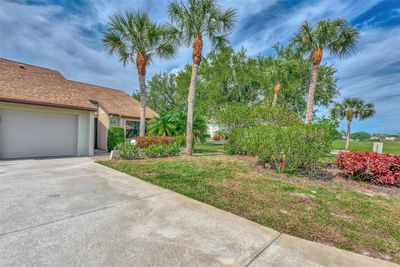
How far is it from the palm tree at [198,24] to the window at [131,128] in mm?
7408

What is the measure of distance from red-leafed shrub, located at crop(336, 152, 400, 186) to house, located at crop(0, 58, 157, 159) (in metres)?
12.4

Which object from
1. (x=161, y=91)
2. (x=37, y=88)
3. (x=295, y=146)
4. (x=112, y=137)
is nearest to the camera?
(x=295, y=146)

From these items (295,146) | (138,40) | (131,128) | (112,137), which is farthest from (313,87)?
(131,128)

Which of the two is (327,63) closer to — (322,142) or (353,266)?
(322,142)

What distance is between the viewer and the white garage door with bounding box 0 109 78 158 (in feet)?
31.1

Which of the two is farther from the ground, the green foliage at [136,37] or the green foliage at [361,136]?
the green foliage at [136,37]

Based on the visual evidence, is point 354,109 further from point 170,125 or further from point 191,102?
point 191,102

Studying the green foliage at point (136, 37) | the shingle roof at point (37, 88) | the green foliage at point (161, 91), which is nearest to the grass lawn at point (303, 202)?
the shingle roof at point (37, 88)

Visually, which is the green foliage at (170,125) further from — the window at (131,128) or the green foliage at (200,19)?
the green foliage at (200,19)

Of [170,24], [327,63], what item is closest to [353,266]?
[170,24]

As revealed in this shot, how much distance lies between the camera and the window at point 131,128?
17.0 m

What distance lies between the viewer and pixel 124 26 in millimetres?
12617

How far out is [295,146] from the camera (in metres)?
7.11

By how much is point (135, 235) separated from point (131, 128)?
50.1 feet
